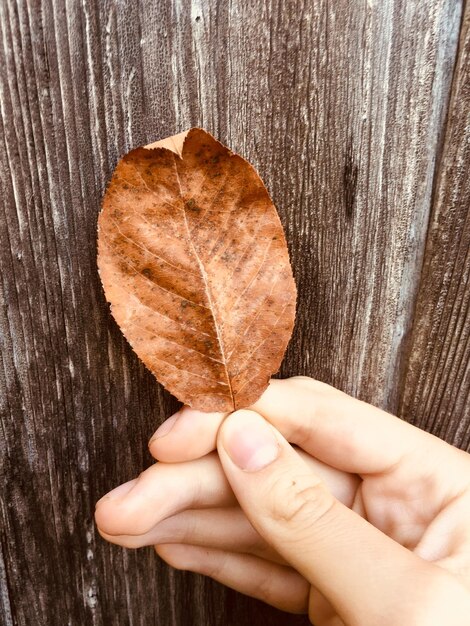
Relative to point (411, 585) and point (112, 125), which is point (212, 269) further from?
point (411, 585)

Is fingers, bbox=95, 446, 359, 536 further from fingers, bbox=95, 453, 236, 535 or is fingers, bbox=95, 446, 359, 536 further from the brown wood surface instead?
the brown wood surface

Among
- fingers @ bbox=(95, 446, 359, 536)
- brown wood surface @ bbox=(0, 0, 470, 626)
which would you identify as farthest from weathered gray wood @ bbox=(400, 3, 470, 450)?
fingers @ bbox=(95, 446, 359, 536)

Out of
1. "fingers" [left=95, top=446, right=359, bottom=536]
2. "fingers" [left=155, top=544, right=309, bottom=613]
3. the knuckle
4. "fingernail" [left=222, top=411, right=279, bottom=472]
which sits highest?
"fingernail" [left=222, top=411, right=279, bottom=472]

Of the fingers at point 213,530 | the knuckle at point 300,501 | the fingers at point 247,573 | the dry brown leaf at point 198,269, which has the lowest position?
the fingers at point 247,573

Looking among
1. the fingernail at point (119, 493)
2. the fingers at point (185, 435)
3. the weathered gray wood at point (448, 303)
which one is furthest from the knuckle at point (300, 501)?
the weathered gray wood at point (448, 303)

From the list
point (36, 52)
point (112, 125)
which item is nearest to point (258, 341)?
point (112, 125)

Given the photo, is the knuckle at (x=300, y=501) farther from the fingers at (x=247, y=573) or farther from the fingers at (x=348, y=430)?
the fingers at (x=247, y=573)
